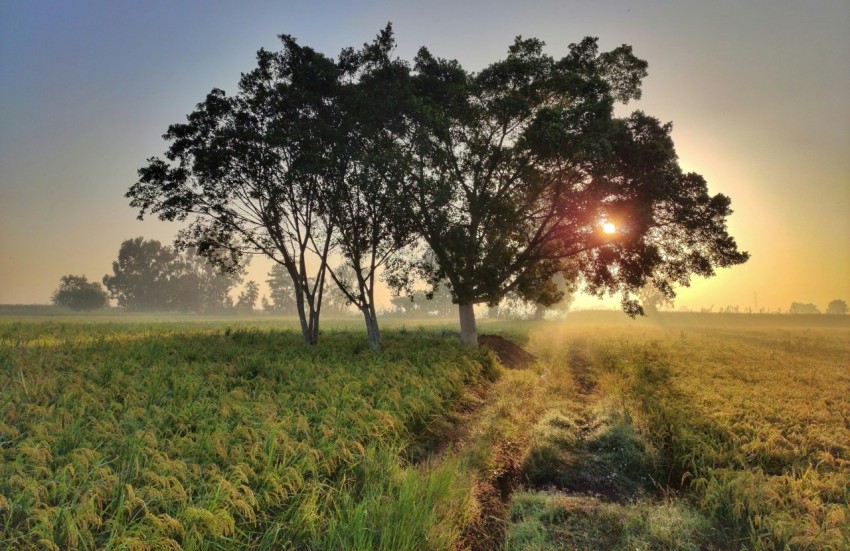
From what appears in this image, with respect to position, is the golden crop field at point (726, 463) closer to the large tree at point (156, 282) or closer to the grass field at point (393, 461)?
the grass field at point (393, 461)

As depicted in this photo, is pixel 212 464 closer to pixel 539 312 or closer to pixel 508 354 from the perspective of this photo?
pixel 508 354

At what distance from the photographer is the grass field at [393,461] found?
16.5 ft

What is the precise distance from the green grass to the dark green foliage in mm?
100094

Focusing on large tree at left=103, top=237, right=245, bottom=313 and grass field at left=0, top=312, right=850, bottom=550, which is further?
large tree at left=103, top=237, right=245, bottom=313

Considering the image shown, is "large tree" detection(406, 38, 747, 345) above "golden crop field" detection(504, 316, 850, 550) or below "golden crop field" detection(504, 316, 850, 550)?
above

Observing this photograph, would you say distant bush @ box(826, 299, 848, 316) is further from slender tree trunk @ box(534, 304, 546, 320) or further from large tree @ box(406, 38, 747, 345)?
large tree @ box(406, 38, 747, 345)

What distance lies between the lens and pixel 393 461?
7285 millimetres

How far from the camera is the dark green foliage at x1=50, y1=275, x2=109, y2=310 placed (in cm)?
8938

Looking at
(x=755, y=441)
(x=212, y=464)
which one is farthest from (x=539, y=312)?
(x=212, y=464)

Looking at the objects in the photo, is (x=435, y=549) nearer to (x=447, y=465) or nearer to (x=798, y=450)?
(x=447, y=465)

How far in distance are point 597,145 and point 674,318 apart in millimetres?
70907

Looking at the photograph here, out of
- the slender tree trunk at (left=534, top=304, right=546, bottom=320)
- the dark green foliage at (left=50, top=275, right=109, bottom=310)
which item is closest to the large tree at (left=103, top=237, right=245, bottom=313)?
the dark green foliage at (left=50, top=275, right=109, bottom=310)

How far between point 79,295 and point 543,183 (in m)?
107

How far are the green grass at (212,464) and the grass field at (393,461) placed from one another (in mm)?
38
